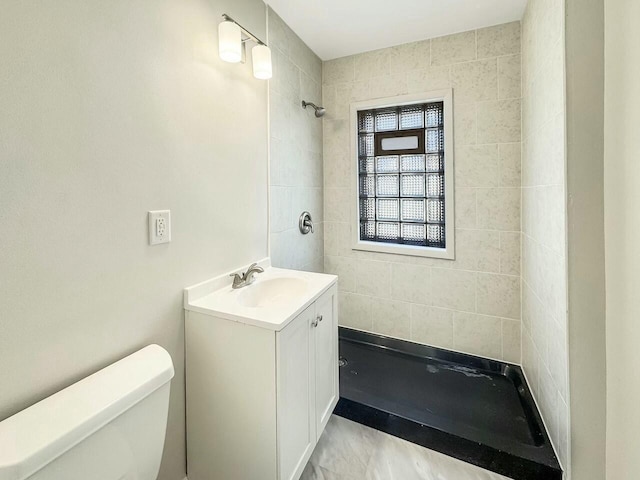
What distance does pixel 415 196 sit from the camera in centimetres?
239

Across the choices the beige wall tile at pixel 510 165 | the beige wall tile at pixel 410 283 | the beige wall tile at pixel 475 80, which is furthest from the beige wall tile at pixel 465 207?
the beige wall tile at pixel 475 80

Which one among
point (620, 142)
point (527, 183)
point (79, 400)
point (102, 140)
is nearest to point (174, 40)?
point (102, 140)

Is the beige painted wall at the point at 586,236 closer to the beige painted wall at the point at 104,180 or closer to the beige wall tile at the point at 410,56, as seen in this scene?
the beige wall tile at the point at 410,56

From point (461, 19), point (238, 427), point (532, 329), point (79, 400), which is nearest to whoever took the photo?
point (79, 400)

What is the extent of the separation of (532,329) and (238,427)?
5.63ft

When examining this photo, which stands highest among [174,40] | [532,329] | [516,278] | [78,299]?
[174,40]

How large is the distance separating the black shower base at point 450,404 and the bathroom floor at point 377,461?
1.6 inches

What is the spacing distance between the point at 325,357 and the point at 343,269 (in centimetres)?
119

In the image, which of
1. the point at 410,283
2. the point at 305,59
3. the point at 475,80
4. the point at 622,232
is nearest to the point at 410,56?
the point at 475,80

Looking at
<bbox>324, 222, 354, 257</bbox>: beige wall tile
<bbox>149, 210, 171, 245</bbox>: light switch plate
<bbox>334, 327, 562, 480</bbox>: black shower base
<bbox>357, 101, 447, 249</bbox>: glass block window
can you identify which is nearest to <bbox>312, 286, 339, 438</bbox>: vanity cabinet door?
<bbox>334, 327, 562, 480</bbox>: black shower base

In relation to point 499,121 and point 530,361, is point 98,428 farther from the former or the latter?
point 499,121

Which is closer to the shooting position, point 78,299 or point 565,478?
point 78,299

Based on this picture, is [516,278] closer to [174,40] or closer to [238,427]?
[238,427]

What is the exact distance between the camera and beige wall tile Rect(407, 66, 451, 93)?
212 cm
